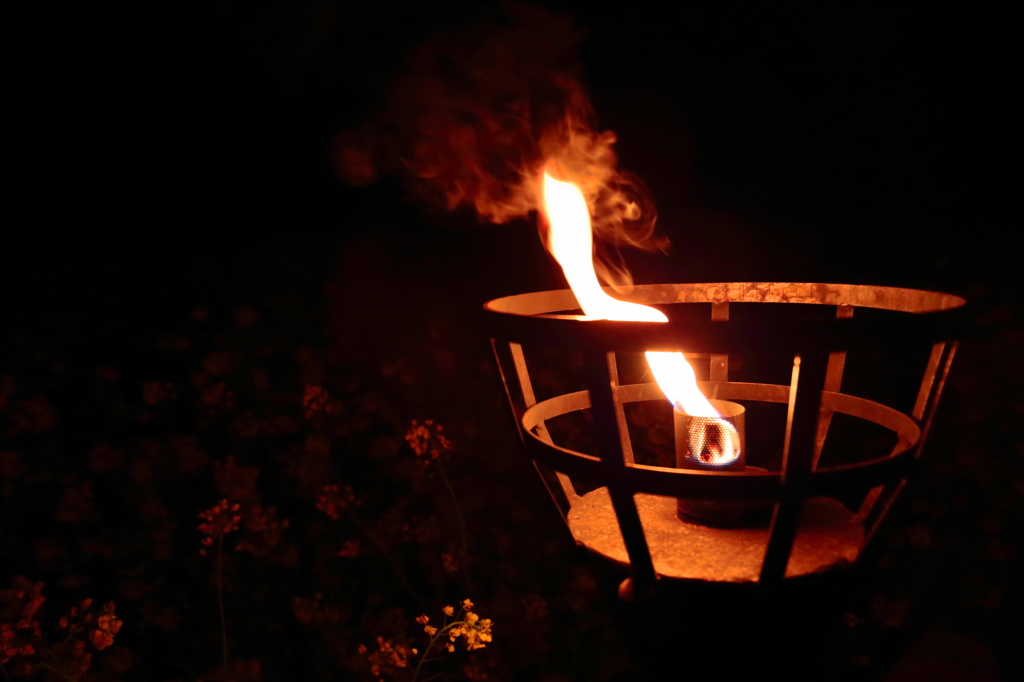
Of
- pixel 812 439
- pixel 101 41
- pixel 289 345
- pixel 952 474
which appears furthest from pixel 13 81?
pixel 952 474

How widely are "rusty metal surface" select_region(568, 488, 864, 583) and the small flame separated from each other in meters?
0.14

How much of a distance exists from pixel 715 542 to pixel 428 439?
1057 millimetres

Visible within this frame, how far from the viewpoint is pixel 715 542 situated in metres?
1.12

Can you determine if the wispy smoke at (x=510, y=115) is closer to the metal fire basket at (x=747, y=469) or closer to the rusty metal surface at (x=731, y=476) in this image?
the metal fire basket at (x=747, y=469)

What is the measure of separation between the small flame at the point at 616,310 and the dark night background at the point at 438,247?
791 mm

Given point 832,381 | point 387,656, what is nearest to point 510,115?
point 832,381

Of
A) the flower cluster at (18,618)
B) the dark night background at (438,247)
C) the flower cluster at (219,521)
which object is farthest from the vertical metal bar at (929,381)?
the flower cluster at (18,618)

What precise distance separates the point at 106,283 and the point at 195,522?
2.78ft

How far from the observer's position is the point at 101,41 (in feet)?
7.27

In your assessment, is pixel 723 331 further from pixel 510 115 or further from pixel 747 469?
pixel 510 115

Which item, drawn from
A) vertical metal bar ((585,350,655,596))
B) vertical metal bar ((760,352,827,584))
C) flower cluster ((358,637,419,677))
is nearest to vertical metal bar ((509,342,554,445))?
vertical metal bar ((585,350,655,596))

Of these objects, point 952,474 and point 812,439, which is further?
point 952,474

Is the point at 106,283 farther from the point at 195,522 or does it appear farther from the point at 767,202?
the point at 767,202

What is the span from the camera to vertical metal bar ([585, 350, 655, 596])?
33.9 inches
